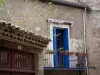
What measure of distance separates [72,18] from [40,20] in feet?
7.64

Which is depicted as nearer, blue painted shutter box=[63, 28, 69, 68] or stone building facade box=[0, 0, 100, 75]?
stone building facade box=[0, 0, 100, 75]

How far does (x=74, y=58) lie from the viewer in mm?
16547

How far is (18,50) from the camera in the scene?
7922 millimetres

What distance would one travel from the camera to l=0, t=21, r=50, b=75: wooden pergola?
7.32m

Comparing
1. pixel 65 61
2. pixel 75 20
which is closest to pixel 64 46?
pixel 65 61

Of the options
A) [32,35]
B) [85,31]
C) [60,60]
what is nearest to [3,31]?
[32,35]

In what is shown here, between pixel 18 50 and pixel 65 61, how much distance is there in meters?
8.76

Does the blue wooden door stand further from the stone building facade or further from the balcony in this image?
the stone building facade

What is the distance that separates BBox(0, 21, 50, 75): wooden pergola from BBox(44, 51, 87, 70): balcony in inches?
269

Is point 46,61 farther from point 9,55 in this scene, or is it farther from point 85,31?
point 9,55

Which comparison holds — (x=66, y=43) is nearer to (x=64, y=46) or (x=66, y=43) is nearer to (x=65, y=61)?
(x=64, y=46)

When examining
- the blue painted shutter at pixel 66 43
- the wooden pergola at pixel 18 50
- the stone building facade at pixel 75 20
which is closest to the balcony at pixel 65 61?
the blue painted shutter at pixel 66 43

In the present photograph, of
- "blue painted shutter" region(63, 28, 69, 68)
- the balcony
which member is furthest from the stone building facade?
the balcony

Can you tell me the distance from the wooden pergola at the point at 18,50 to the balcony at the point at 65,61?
684cm
